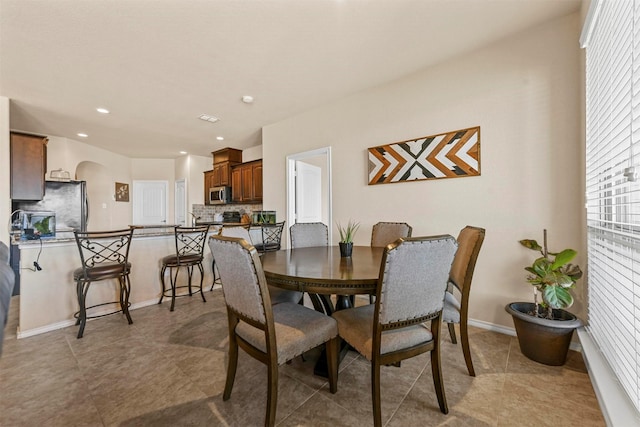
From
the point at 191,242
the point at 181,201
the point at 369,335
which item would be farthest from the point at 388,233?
the point at 181,201

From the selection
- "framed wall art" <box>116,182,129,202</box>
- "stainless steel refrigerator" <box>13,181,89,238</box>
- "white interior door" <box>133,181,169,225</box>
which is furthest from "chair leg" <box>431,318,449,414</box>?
"framed wall art" <box>116,182,129,202</box>

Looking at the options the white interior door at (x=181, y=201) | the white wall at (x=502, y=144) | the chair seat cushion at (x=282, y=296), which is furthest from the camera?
the white interior door at (x=181, y=201)

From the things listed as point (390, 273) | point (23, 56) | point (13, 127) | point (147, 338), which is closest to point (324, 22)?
point (390, 273)

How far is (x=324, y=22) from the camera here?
83.4 inches

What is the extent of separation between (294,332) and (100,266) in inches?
87.8

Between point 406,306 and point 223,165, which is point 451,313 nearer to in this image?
point 406,306

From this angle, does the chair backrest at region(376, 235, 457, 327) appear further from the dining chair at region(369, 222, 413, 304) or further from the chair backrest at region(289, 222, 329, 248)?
the chair backrest at region(289, 222, 329, 248)

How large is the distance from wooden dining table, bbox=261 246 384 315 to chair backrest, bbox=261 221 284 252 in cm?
175

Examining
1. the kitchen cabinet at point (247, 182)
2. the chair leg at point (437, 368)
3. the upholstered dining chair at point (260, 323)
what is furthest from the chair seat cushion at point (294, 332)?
the kitchen cabinet at point (247, 182)

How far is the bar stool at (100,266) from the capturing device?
7.79 feet

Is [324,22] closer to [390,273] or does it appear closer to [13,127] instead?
[390,273]

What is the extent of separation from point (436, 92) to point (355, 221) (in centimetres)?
170

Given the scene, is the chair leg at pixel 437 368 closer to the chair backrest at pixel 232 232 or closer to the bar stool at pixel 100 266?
the chair backrest at pixel 232 232

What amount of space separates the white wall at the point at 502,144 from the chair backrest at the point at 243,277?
2.09 m
